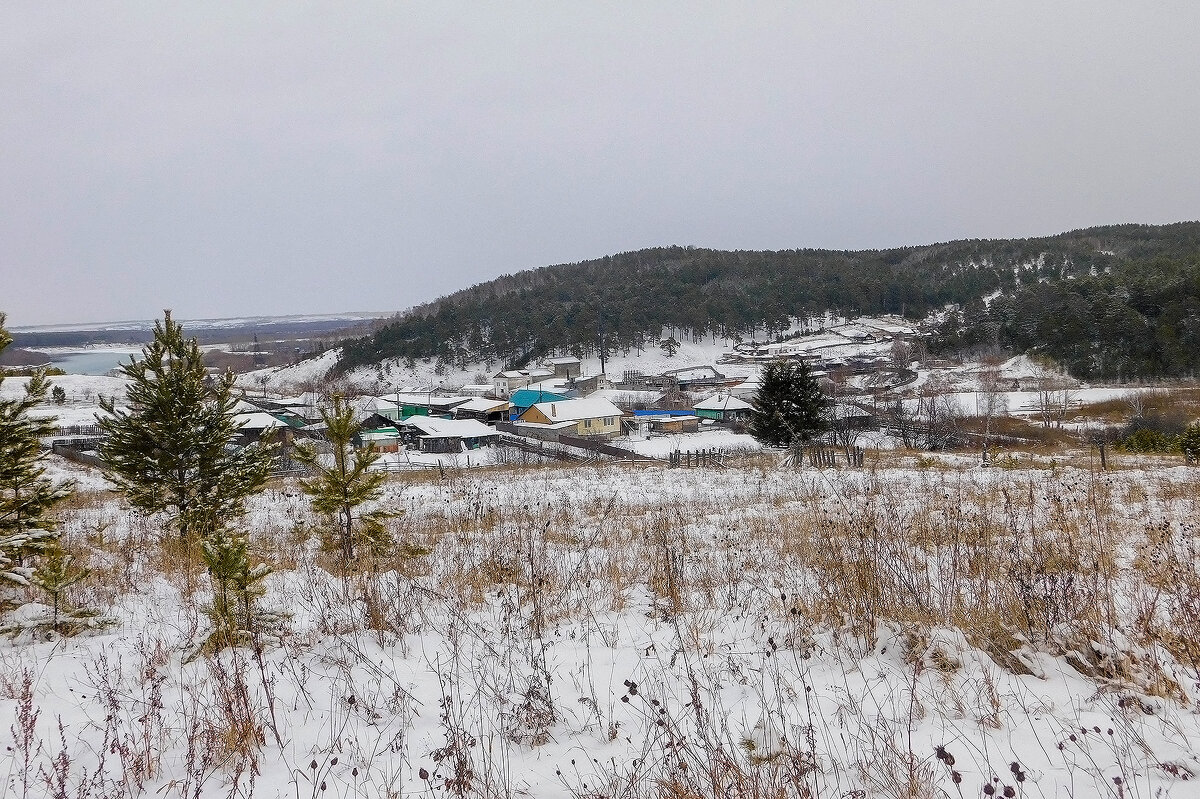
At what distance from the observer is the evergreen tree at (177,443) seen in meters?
8.56

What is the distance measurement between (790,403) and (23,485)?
29.5m

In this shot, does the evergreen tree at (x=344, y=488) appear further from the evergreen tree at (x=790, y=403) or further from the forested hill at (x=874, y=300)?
the forested hill at (x=874, y=300)

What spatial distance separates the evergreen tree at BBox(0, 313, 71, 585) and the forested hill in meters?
76.9

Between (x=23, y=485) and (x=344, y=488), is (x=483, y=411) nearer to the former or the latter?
(x=344, y=488)

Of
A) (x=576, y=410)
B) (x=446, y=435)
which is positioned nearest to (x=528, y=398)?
(x=576, y=410)

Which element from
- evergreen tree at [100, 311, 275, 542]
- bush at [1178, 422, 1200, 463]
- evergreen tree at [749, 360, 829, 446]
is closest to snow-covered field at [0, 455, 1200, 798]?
evergreen tree at [100, 311, 275, 542]

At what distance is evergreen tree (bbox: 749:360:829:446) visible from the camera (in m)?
30.4

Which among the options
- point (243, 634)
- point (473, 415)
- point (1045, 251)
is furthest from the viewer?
point (1045, 251)

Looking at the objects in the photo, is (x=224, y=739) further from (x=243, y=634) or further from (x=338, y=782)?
(x=243, y=634)

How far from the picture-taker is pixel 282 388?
105 metres

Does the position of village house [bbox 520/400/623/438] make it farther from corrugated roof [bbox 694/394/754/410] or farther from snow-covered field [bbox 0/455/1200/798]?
snow-covered field [bbox 0/455/1200/798]

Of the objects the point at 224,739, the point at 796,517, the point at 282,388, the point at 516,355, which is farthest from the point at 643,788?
the point at 282,388

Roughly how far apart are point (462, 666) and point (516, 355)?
106 m

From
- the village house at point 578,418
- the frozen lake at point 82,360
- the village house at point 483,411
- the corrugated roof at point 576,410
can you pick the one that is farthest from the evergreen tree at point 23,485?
the frozen lake at point 82,360
